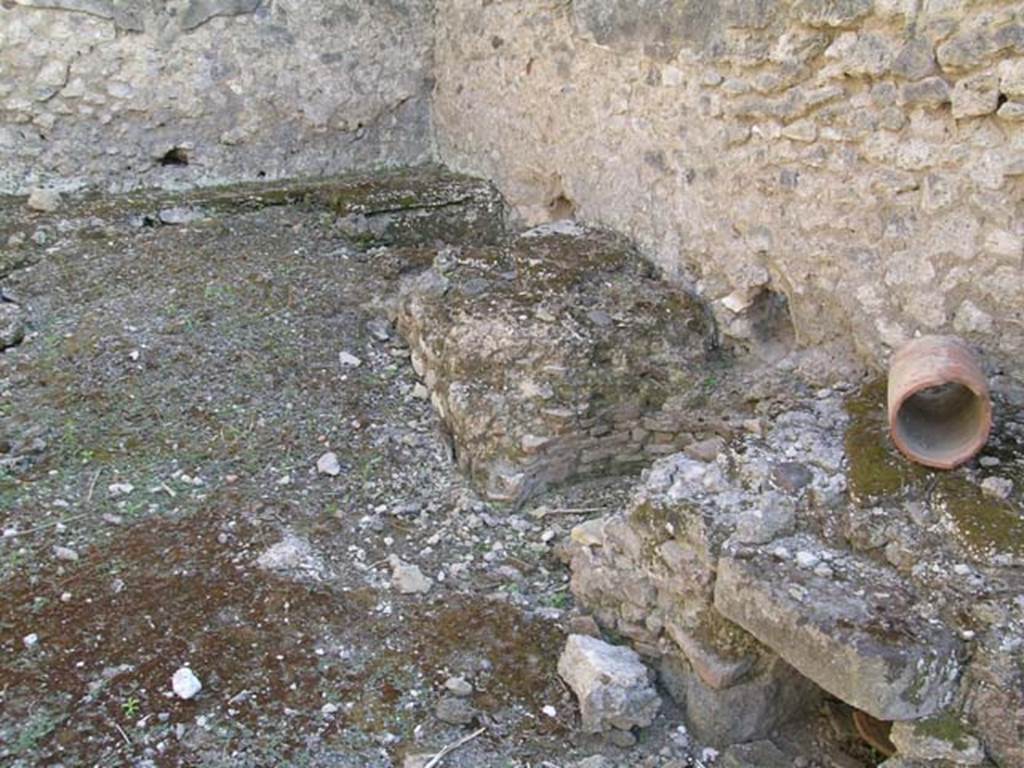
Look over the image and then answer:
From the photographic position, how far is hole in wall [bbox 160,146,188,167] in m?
5.01

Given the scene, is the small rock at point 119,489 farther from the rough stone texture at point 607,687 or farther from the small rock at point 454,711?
the rough stone texture at point 607,687

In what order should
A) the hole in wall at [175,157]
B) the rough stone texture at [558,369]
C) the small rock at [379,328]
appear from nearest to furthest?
1. the rough stone texture at [558,369]
2. the small rock at [379,328]
3. the hole in wall at [175,157]

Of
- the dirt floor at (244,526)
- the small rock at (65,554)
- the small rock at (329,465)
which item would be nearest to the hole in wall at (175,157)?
the dirt floor at (244,526)

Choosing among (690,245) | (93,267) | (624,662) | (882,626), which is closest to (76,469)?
(93,267)

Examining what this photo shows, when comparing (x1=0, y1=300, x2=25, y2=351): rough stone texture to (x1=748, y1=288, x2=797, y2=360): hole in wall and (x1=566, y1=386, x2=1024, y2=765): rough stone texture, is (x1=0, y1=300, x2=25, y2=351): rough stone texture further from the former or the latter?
(x1=748, y1=288, x2=797, y2=360): hole in wall

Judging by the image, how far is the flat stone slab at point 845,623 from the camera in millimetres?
2010

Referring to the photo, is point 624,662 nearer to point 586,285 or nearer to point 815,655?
point 815,655

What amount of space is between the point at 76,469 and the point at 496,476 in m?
1.33

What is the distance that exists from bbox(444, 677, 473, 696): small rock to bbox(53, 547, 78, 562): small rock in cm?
113

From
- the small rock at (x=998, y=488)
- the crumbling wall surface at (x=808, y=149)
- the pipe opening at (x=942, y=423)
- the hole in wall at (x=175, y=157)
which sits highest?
the crumbling wall surface at (x=808, y=149)

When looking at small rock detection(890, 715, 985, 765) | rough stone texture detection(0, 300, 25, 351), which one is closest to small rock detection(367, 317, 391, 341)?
rough stone texture detection(0, 300, 25, 351)

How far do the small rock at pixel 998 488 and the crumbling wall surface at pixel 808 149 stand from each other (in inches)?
16.6

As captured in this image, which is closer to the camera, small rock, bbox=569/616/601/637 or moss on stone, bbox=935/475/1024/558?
moss on stone, bbox=935/475/1024/558

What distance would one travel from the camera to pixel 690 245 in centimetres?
363
